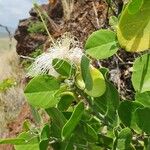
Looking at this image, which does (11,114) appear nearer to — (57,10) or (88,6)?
(57,10)

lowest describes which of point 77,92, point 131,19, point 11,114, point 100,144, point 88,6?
point 11,114

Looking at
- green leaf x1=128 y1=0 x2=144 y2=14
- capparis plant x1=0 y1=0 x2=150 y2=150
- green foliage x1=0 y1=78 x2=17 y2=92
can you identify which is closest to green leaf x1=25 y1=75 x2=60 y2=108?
capparis plant x1=0 y1=0 x2=150 y2=150

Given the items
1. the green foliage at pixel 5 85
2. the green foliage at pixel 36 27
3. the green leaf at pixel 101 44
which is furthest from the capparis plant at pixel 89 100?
the green foliage at pixel 36 27

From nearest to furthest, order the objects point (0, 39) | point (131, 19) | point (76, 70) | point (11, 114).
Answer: point (131, 19)
point (76, 70)
point (11, 114)
point (0, 39)

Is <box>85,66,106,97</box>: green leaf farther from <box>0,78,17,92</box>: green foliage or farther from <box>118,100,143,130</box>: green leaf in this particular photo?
<box>0,78,17,92</box>: green foliage

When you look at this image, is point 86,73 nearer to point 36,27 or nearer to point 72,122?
point 72,122

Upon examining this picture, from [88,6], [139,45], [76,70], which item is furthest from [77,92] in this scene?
[88,6]
